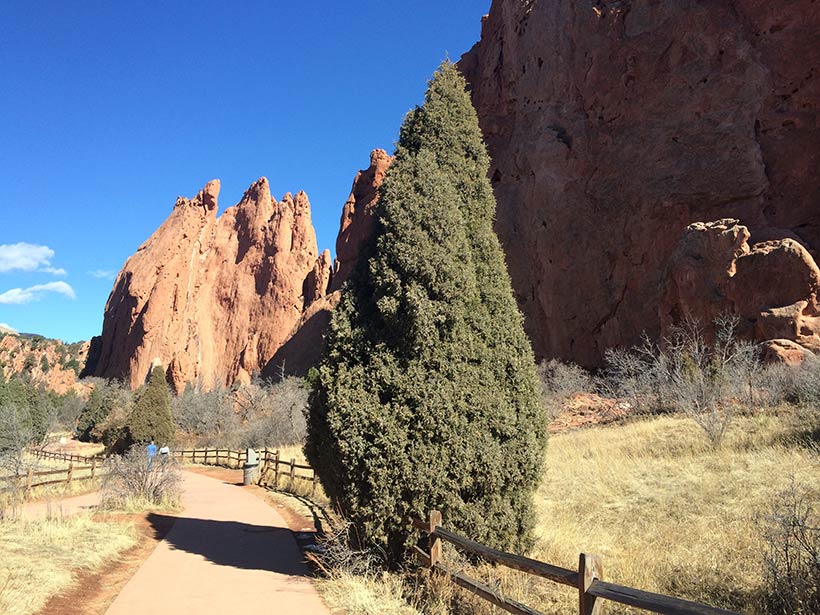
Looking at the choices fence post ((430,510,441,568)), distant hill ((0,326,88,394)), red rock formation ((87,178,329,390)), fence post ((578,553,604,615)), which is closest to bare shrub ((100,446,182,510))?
fence post ((430,510,441,568))

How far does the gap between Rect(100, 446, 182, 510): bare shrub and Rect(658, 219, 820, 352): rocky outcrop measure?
870 inches

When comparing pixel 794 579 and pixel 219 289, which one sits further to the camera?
pixel 219 289

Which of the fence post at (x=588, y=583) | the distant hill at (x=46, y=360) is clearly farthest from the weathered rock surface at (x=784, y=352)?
the distant hill at (x=46, y=360)

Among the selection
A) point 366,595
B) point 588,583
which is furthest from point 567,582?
point 366,595

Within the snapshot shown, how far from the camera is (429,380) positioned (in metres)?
6.46

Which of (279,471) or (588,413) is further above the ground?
(588,413)

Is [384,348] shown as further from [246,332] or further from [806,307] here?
[246,332]

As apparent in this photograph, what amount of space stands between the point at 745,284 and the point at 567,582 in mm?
24449

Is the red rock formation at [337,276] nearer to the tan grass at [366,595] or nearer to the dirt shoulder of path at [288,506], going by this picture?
the dirt shoulder of path at [288,506]

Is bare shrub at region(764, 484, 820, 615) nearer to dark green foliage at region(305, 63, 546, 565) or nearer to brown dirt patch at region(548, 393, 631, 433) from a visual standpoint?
dark green foliage at region(305, 63, 546, 565)

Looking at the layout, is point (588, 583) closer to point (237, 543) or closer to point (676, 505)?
point (676, 505)

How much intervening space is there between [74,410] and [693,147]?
7915cm

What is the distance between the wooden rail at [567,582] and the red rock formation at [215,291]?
67.1m

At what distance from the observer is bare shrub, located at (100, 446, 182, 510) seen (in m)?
12.9
